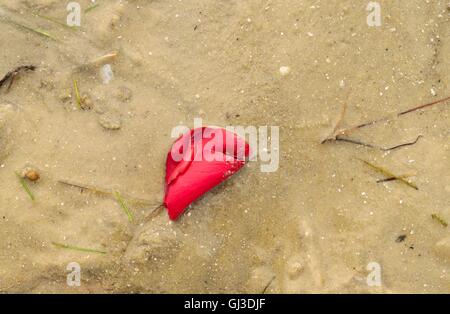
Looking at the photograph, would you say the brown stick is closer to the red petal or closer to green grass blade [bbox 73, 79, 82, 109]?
the red petal

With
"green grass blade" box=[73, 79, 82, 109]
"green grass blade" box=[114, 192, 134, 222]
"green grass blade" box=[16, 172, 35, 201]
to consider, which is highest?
"green grass blade" box=[73, 79, 82, 109]

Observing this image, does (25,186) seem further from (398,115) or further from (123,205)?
(398,115)

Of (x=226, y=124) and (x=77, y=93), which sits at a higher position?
(x=77, y=93)

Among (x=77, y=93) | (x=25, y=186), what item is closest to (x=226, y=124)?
(x=77, y=93)

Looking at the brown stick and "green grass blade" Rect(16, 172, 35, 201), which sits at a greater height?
the brown stick

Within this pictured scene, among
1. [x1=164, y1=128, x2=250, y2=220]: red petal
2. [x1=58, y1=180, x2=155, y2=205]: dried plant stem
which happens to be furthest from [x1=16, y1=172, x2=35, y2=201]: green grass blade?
[x1=164, y1=128, x2=250, y2=220]: red petal

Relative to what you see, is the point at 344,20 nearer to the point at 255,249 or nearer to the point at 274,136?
the point at 274,136
